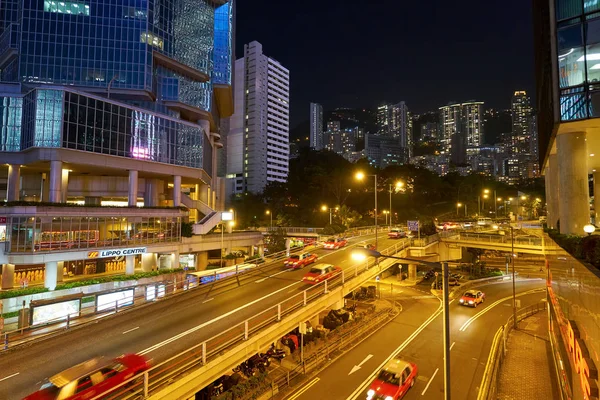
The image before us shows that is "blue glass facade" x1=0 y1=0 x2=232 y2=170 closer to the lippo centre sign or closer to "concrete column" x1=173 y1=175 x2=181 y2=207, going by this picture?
"concrete column" x1=173 y1=175 x2=181 y2=207

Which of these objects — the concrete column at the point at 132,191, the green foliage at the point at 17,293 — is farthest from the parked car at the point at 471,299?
the concrete column at the point at 132,191

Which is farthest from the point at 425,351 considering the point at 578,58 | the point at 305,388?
the point at 578,58

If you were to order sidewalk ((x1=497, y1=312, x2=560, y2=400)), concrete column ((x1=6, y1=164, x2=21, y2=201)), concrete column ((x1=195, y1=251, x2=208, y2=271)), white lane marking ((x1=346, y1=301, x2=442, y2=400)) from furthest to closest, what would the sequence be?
concrete column ((x1=195, y1=251, x2=208, y2=271)), concrete column ((x1=6, y1=164, x2=21, y2=201)), sidewalk ((x1=497, y1=312, x2=560, y2=400)), white lane marking ((x1=346, y1=301, x2=442, y2=400))

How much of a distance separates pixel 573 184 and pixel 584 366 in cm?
1450

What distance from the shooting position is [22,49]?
46.5 m

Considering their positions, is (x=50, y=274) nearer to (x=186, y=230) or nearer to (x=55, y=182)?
(x=55, y=182)

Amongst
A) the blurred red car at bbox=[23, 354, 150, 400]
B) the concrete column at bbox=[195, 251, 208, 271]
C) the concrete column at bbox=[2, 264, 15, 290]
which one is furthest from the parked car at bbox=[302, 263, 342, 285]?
the concrete column at bbox=[2, 264, 15, 290]

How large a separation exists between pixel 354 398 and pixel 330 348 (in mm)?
5355

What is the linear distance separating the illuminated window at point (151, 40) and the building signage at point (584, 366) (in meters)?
58.8

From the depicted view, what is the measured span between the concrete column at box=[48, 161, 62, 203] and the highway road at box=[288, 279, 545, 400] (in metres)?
36.5

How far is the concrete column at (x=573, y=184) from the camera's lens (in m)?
19.4

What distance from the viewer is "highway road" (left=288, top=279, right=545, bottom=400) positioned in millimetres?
18031

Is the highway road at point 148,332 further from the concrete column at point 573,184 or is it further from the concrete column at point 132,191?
the concrete column at point 132,191

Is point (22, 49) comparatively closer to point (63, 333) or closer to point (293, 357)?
A: point (63, 333)
